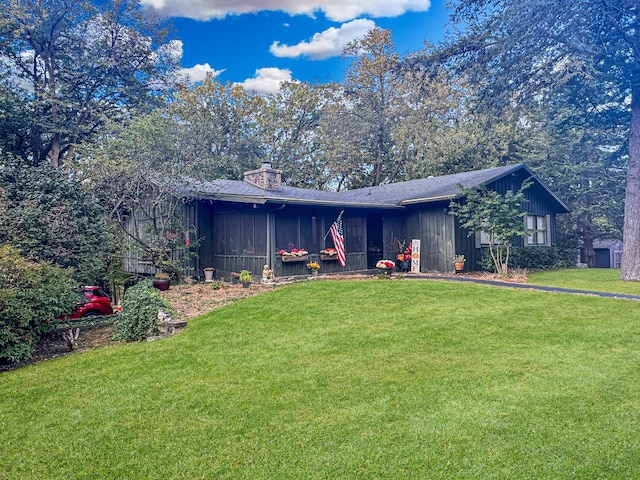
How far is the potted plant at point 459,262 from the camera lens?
13016 millimetres

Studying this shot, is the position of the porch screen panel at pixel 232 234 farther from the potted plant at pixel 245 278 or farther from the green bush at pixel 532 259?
the green bush at pixel 532 259

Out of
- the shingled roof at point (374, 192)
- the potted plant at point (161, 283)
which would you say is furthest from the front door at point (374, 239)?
the potted plant at point (161, 283)

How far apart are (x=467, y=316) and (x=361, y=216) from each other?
7.11 m

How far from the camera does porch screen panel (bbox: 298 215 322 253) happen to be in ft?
41.5

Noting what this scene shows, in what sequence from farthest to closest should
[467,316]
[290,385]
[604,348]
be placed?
[467,316] → [604,348] → [290,385]

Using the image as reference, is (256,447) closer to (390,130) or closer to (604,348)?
(604,348)

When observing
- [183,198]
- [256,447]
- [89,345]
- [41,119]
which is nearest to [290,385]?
[256,447]

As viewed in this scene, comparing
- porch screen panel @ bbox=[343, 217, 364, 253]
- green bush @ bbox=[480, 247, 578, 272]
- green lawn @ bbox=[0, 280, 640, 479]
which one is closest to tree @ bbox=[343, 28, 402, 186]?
green bush @ bbox=[480, 247, 578, 272]

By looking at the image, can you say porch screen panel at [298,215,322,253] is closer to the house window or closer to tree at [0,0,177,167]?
the house window

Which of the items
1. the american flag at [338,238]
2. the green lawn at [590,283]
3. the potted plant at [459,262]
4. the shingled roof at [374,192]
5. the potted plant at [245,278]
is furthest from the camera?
the potted plant at [459,262]

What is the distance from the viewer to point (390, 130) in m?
27.6

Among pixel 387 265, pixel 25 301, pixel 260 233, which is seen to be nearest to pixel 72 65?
pixel 260 233

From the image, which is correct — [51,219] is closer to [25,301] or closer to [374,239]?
[25,301]

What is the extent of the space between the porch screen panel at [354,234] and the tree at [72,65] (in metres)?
12.6
